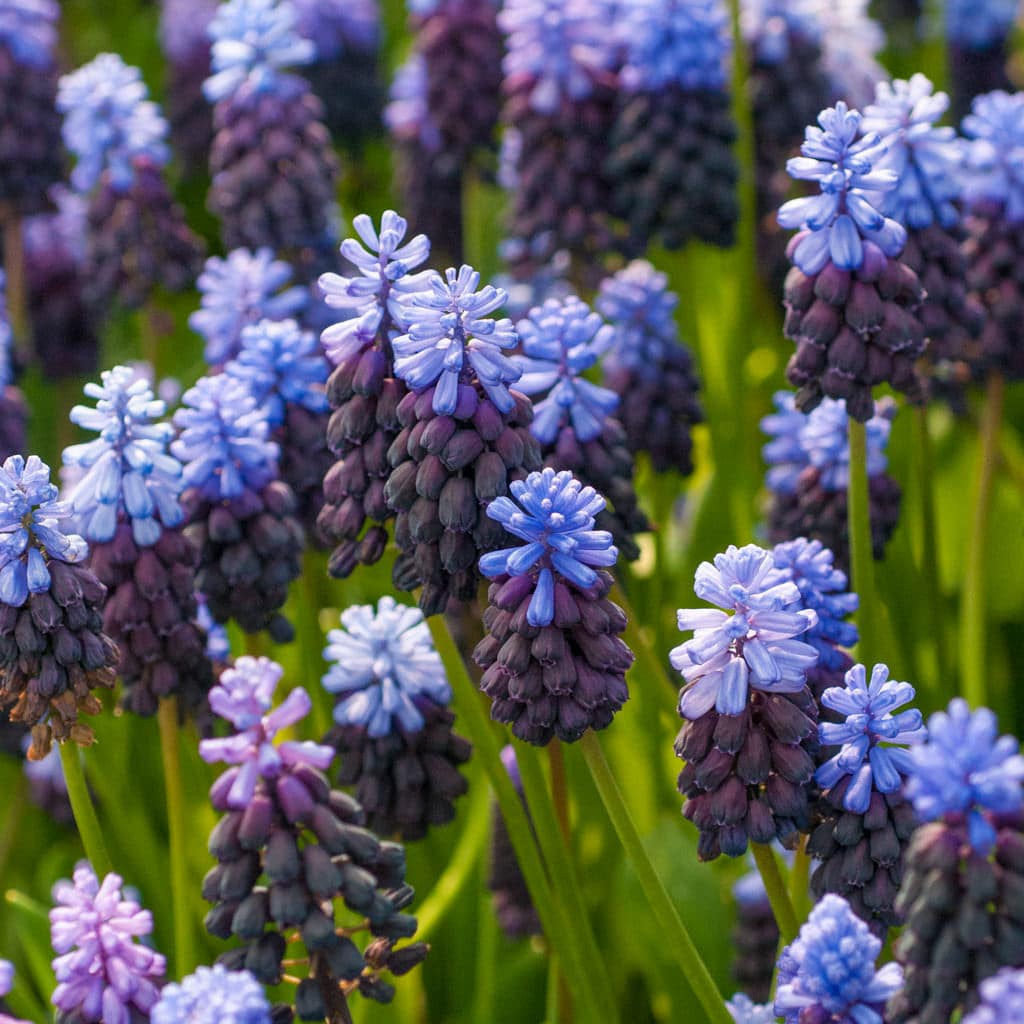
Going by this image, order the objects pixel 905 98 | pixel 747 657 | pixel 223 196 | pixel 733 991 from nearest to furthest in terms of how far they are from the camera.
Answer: pixel 747 657, pixel 905 98, pixel 733 991, pixel 223 196

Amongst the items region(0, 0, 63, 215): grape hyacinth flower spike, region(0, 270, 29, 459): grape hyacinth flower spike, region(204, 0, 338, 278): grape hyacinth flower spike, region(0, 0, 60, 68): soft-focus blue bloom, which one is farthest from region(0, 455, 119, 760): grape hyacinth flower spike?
Result: region(0, 0, 60, 68): soft-focus blue bloom

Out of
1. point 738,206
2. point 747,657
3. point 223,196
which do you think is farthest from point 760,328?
point 747,657

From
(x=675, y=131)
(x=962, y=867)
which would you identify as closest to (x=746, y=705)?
(x=962, y=867)

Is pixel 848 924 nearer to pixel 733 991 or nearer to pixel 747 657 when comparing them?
pixel 747 657

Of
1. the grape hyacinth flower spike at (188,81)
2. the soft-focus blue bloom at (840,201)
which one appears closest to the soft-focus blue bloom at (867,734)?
the soft-focus blue bloom at (840,201)

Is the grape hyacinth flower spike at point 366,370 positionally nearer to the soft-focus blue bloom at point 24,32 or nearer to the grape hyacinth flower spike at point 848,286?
the grape hyacinth flower spike at point 848,286

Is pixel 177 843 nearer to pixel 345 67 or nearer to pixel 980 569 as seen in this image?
pixel 980 569
